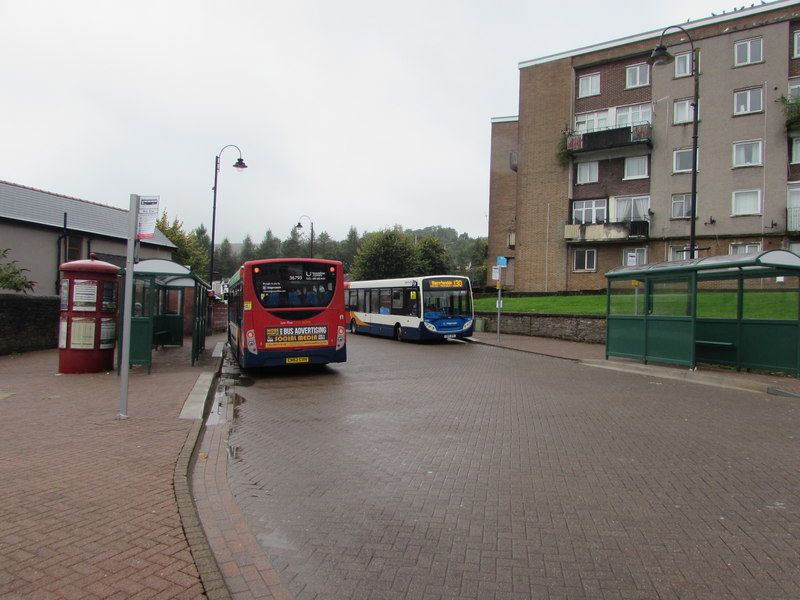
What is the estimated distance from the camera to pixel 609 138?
36156 mm

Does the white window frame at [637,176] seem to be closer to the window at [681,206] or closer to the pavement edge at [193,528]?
the window at [681,206]

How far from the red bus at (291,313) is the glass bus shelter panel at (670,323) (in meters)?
8.00

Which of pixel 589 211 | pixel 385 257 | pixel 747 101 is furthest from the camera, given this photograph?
pixel 385 257

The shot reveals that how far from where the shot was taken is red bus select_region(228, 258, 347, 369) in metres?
13.5

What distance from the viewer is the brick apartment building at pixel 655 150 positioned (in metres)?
32.7

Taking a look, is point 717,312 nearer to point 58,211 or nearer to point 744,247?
point 744,247

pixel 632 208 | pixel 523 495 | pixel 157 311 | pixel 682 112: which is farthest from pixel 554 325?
pixel 523 495

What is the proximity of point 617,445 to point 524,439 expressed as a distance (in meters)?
1.08

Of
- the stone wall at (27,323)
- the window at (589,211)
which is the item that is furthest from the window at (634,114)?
the stone wall at (27,323)

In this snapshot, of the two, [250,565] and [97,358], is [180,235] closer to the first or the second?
[97,358]

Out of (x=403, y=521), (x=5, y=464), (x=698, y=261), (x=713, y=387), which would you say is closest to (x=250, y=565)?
(x=403, y=521)

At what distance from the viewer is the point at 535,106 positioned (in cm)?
3956

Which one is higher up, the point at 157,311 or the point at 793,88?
the point at 793,88

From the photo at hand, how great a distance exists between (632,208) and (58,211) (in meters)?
31.7
